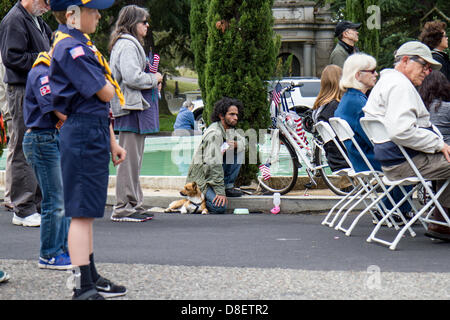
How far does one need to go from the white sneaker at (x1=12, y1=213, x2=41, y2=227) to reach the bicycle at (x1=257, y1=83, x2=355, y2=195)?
3173 mm

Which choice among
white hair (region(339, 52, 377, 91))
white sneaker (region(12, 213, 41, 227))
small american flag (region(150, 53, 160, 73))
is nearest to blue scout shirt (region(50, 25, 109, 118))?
white sneaker (region(12, 213, 41, 227))

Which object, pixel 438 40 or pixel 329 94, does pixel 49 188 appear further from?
pixel 438 40

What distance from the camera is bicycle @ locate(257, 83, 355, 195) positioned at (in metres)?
9.80

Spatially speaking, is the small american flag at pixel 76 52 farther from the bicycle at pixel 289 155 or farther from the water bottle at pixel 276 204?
the bicycle at pixel 289 155

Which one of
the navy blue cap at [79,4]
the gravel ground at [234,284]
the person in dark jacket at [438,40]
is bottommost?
the gravel ground at [234,284]

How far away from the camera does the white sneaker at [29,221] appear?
7.57m

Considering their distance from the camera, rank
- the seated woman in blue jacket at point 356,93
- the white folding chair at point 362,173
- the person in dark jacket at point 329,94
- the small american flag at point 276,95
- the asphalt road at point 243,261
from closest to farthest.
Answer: the asphalt road at point 243,261, the white folding chair at point 362,173, the seated woman in blue jacket at point 356,93, the person in dark jacket at point 329,94, the small american flag at point 276,95

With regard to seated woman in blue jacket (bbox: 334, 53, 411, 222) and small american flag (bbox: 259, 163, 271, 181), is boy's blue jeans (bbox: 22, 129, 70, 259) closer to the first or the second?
seated woman in blue jacket (bbox: 334, 53, 411, 222)

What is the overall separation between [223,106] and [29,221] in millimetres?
2687

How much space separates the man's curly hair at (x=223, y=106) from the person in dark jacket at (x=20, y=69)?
2254 mm

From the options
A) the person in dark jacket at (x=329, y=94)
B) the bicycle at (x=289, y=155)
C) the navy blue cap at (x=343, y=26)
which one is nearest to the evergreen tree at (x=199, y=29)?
the bicycle at (x=289, y=155)

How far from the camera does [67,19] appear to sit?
15.1ft

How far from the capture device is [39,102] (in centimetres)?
544

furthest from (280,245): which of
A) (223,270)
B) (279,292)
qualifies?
(279,292)
